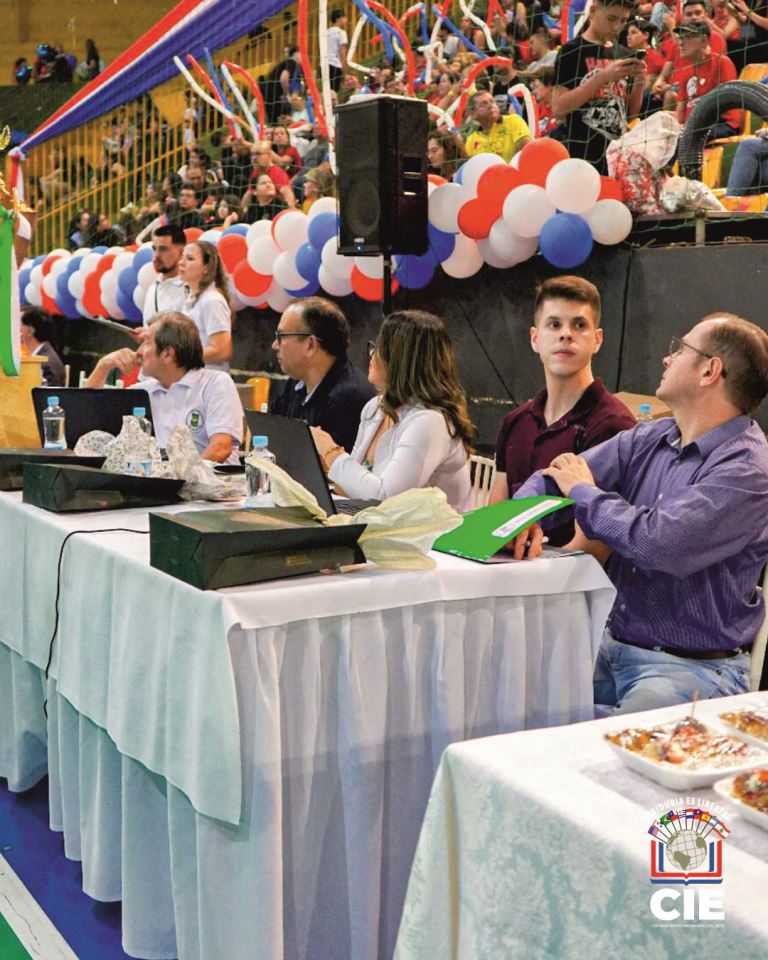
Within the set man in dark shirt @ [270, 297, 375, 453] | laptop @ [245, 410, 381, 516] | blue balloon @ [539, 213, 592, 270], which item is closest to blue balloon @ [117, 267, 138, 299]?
blue balloon @ [539, 213, 592, 270]

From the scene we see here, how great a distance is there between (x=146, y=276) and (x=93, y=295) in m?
1.36

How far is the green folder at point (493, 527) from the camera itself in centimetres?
183

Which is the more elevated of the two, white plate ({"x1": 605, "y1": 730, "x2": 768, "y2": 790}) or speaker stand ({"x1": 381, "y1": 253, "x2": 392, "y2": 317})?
speaker stand ({"x1": 381, "y1": 253, "x2": 392, "y2": 317})

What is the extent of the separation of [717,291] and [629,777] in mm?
3100

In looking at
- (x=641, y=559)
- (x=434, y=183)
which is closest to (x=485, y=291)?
(x=434, y=183)

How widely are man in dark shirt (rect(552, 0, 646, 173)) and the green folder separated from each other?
3087 mm

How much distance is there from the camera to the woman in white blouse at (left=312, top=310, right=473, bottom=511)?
2508 millimetres

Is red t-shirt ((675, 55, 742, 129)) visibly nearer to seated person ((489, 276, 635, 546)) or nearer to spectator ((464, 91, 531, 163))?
spectator ((464, 91, 531, 163))

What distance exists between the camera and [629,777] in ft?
3.67

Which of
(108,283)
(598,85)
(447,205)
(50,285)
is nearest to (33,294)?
(50,285)

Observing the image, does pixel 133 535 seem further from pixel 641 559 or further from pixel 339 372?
pixel 339 372

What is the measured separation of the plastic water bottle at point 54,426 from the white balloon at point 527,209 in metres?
2.18

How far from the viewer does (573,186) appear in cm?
405

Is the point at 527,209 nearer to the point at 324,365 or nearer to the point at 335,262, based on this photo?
the point at 335,262
